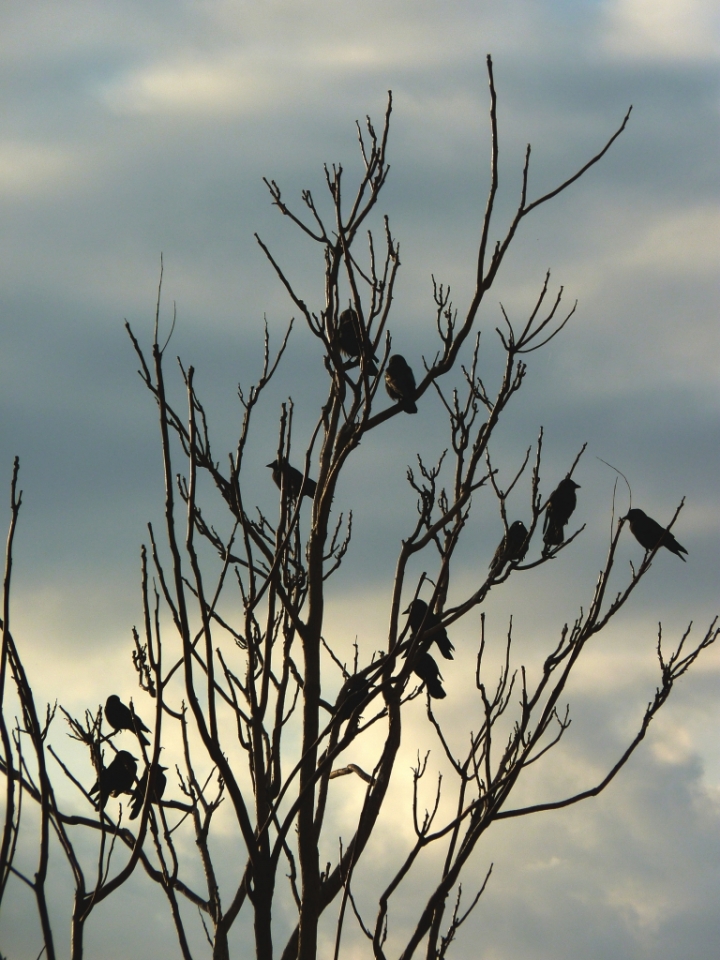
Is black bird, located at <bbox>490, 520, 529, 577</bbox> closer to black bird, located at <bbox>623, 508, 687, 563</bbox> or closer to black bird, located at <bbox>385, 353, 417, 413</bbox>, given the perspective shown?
black bird, located at <bbox>385, 353, 417, 413</bbox>

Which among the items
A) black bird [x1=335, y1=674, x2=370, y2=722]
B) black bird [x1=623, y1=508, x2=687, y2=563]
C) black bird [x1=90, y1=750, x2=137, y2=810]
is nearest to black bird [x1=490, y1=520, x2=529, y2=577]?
black bird [x1=335, y1=674, x2=370, y2=722]

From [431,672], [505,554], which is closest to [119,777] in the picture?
[431,672]

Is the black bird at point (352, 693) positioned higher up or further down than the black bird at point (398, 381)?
further down

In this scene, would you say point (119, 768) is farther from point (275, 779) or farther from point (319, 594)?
point (275, 779)

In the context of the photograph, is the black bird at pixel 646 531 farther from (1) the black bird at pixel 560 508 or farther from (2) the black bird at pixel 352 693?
(2) the black bird at pixel 352 693

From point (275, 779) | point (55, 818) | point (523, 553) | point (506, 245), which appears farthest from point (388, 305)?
point (55, 818)

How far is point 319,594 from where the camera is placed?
14.1 feet

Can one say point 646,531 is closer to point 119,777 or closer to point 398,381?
point 398,381

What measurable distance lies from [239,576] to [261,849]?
1.48 metres

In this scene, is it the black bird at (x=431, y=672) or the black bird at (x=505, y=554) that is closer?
the black bird at (x=505, y=554)

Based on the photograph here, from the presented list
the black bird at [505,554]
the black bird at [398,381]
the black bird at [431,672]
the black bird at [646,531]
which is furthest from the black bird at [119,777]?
the black bird at [646,531]

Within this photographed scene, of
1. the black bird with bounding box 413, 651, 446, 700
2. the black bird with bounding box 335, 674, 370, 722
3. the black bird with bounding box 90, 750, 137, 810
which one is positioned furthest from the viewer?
the black bird with bounding box 413, 651, 446, 700

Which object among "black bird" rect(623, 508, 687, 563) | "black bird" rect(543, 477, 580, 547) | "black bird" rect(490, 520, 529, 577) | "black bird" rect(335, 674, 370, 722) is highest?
"black bird" rect(623, 508, 687, 563)

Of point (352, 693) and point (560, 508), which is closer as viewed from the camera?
point (352, 693)
